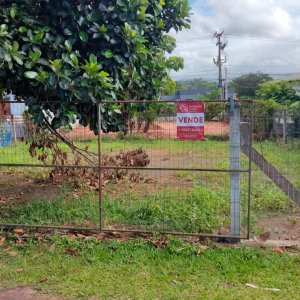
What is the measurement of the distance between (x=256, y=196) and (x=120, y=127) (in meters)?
2.75

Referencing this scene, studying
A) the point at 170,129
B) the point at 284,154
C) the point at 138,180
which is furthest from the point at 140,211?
the point at 138,180

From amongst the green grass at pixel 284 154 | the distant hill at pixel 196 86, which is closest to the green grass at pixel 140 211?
the green grass at pixel 284 154

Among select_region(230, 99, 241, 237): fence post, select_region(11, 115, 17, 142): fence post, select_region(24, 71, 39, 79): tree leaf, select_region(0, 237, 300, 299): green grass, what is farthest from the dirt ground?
select_region(11, 115, 17, 142): fence post

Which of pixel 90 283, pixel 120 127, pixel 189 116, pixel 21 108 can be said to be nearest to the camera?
pixel 90 283

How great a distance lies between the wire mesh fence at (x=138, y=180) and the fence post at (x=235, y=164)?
0.09 metres

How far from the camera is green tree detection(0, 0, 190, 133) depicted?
5.10 metres

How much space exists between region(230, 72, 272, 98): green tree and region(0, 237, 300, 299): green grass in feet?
187

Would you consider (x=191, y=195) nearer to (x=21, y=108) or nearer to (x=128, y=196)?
(x=128, y=196)

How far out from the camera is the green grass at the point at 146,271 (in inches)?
152

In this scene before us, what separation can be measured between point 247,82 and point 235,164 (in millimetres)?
59788

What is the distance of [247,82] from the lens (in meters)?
62.1

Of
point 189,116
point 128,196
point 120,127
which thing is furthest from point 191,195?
point 189,116

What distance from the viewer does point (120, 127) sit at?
640cm

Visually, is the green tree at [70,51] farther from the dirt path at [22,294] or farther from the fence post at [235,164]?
the dirt path at [22,294]
